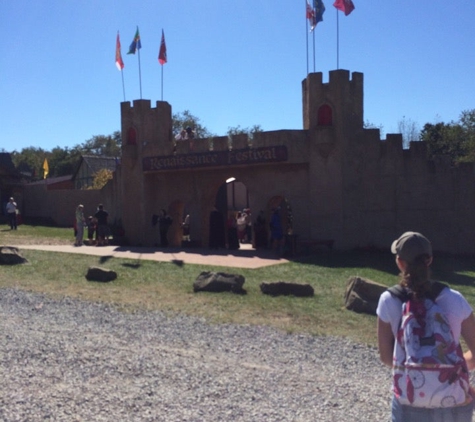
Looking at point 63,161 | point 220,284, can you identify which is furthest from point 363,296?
point 63,161

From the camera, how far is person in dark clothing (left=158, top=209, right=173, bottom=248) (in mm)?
25453

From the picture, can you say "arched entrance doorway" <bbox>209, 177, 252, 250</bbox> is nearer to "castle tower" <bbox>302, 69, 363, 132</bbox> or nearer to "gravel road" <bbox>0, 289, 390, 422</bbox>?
"castle tower" <bbox>302, 69, 363, 132</bbox>

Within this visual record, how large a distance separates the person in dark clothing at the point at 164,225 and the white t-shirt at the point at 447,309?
860 inches

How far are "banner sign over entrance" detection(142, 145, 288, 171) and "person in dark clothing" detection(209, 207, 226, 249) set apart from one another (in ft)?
6.16

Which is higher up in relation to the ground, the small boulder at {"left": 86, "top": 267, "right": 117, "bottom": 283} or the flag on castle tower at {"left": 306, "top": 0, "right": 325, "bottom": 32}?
the flag on castle tower at {"left": 306, "top": 0, "right": 325, "bottom": 32}

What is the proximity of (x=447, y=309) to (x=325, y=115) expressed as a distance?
63.8 feet

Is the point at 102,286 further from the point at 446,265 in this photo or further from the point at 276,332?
the point at 446,265

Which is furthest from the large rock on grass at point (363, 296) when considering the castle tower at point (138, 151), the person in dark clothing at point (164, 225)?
the castle tower at point (138, 151)

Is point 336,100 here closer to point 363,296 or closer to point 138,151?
point 138,151

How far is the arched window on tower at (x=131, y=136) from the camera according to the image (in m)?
26.8

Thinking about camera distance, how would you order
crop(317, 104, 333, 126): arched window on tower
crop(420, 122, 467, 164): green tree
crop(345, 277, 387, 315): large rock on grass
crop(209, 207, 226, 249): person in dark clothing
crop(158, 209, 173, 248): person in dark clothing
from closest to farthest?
1. crop(345, 277, 387, 315): large rock on grass
2. crop(317, 104, 333, 126): arched window on tower
3. crop(209, 207, 226, 249): person in dark clothing
4. crop(158, 209, 173, 248): person in dark clothing
5. crop(420, 122, 467, 164): green tree

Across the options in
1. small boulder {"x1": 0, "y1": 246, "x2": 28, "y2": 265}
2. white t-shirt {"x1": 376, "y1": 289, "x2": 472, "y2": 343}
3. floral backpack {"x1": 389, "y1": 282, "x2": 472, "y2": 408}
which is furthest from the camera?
small boulder {"x1": 0, "y1": 246, "x2": 28, "y2": 265}

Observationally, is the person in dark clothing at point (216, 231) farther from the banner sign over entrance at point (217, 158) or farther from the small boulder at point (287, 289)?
the small boulder at point (287, 289)

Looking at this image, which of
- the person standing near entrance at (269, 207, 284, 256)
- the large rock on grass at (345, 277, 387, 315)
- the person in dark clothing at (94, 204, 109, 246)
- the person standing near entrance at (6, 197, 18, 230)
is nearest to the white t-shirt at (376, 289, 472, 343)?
the large rock on grass at (345, 277, 387, 315)
